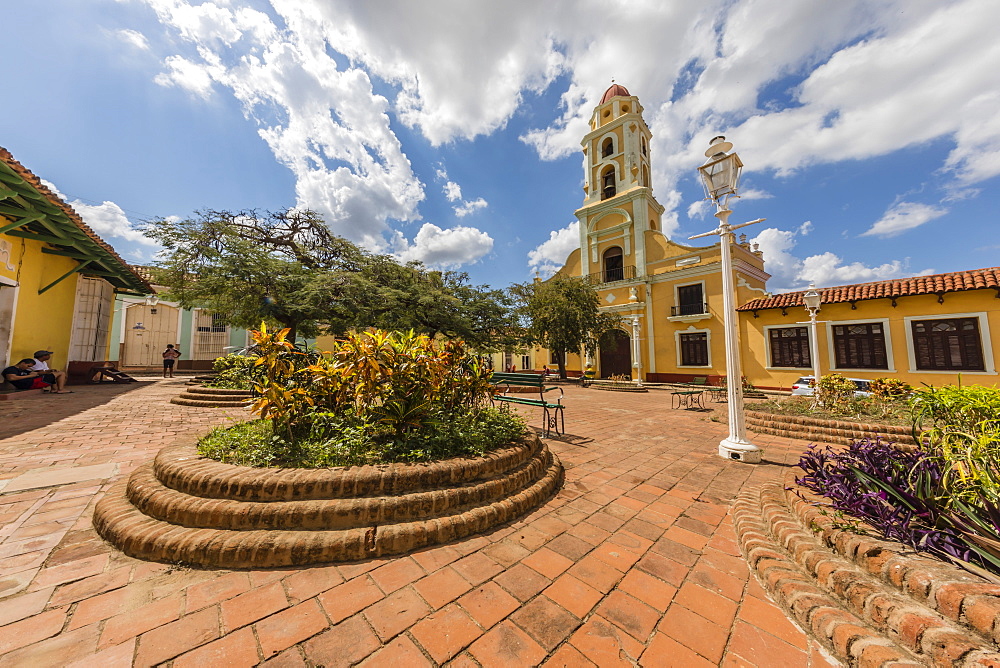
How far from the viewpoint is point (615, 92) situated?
66.8 ft

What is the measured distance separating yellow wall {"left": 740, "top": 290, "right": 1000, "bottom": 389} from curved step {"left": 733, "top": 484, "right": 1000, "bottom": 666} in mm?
12469

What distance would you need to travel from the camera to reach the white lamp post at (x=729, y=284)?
4176mm

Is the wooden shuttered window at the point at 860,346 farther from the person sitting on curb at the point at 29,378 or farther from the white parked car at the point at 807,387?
the person sitting on curb at the point at 29,378

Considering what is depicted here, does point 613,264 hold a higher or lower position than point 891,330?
higher

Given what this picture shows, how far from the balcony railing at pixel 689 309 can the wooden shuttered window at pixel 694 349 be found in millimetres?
1091

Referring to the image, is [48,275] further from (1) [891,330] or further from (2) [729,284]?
(1) [891,330]

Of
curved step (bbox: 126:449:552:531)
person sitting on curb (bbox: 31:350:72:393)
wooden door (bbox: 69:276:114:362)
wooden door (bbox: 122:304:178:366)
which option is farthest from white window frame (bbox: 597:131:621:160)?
wooden door (bbox: 122:304:178:366)

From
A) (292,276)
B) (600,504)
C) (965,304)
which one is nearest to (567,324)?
(292,276)

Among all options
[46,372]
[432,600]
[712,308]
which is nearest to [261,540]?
[432,600]

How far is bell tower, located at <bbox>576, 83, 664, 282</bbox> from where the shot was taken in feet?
60.6

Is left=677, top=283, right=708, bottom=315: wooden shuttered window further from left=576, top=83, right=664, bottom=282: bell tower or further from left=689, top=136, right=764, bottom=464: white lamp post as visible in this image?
left=689, top=136, right=764, bottom=464: white lamp post

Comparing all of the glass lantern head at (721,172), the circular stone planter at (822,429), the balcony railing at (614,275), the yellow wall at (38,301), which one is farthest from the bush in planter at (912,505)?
the balcony railing at (614,275)

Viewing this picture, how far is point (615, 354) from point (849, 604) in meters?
18.3

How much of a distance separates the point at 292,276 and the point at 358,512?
11.0m
